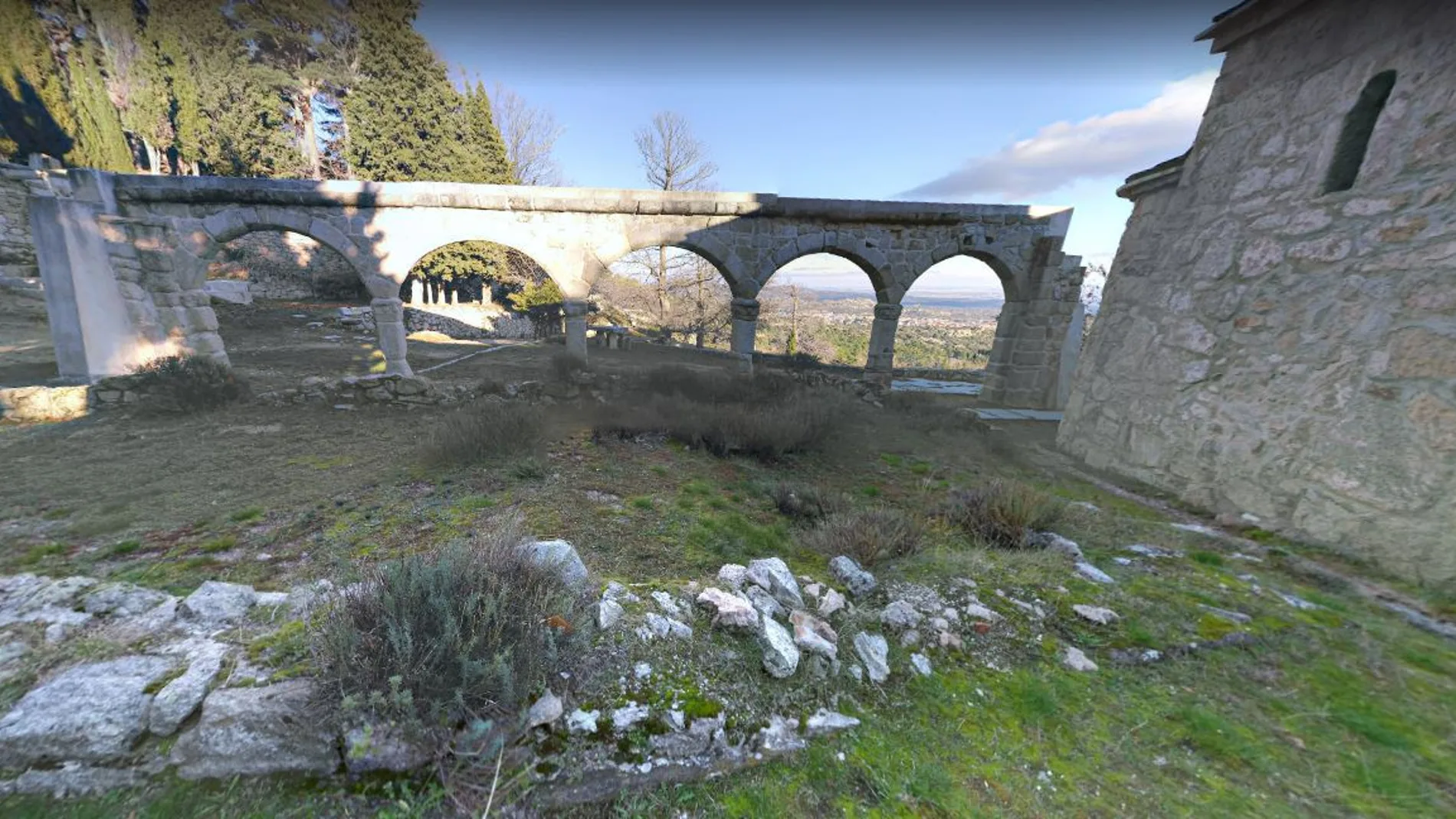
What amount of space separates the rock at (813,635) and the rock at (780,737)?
0.29 meters

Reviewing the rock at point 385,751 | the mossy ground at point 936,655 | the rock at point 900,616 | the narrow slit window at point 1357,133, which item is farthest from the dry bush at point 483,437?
the narrow slit window at point 1357,133

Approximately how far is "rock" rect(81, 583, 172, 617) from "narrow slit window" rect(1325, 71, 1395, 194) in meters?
7.32

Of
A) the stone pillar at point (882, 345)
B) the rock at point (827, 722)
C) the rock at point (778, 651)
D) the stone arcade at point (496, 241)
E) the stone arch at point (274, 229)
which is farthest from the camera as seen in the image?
the stone pillar at point (882, 345)

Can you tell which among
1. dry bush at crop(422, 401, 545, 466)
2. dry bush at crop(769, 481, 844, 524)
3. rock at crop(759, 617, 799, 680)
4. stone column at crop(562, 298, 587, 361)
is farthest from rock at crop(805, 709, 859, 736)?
stone column at crop(562, 298, 587, 361)

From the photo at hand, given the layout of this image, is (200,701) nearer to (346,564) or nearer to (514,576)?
(346,564)

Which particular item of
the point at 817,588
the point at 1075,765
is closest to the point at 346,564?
the point at 817,588

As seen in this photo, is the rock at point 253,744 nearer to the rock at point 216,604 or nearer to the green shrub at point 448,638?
the green shrub at point 448,638

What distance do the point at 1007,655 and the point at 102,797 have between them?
2.81 metres

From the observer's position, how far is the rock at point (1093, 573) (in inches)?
97.3

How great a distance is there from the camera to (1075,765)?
4.85ft

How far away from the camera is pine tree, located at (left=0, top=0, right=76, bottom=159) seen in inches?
622

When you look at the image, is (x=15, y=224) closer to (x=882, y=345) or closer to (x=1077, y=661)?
(x=882, y=345)

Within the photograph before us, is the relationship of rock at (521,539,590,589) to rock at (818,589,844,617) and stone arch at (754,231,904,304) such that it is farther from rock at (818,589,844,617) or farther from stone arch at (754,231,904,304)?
stone arch at (754,231,904,304)

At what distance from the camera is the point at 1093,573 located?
8.29 feet
